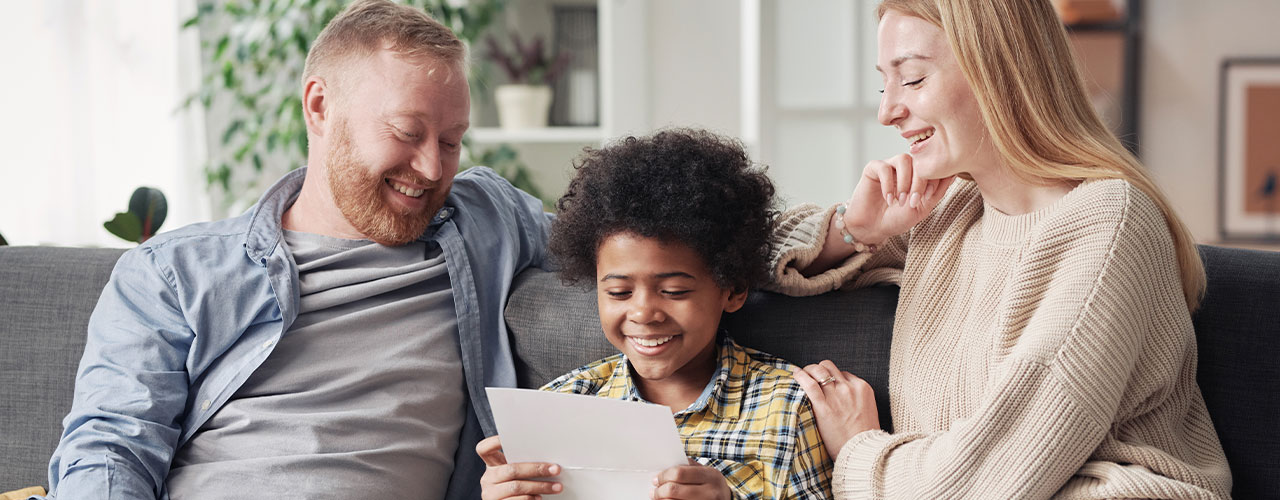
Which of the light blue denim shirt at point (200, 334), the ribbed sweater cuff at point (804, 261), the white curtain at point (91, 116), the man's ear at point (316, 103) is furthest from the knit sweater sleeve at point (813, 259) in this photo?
the white curtain at point (91, 116)

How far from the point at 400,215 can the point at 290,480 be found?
45 centimetres

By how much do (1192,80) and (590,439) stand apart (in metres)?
3.65

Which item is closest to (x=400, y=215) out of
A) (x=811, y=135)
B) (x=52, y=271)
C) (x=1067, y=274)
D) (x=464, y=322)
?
(x=464, y=322)

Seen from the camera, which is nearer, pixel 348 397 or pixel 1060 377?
pixel 1060 377

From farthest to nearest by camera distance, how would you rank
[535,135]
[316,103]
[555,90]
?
1. [555,90]
2. [535,135]
3. [316,103]

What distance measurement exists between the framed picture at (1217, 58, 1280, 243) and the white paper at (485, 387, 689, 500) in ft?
11.8

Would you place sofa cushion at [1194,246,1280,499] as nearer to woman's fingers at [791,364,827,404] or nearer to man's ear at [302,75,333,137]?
woman's fingers at [791,364,827,404]

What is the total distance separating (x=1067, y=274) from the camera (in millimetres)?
1231

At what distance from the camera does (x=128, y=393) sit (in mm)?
1518

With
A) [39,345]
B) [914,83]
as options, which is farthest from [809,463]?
[39,345]

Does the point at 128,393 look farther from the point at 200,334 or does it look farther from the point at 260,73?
the point at 260,73

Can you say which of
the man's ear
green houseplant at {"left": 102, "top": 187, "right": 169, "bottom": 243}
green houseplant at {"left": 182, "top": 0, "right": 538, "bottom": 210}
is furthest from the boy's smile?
green houseplant at {"left": 182, "top": 0, "right": 538, "bottom": 210}

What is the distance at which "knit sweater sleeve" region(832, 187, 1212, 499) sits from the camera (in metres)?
1.19

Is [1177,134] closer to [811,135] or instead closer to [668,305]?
[811,135]
